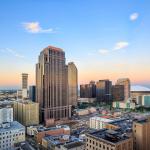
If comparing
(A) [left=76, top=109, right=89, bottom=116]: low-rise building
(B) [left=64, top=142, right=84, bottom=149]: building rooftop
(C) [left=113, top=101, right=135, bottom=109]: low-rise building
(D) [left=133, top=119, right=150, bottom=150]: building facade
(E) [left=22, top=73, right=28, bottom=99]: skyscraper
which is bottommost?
(A) [left=76, top=109, right=89, bottom=116]: low-rise building

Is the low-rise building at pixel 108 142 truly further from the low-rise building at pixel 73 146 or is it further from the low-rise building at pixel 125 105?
the low-rise building at pixel 125 105

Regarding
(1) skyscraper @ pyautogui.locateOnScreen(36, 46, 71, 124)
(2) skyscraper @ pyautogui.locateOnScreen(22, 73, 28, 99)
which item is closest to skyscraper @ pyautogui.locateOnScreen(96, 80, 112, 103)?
(2) skyscraper @ pyautogui.locateOnScreen(22, 73, 28, 99)

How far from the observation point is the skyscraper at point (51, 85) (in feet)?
125

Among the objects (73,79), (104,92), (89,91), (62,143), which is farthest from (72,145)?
(89,91)

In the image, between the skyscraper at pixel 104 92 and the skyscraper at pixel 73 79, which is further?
the skyscraper at pixel 104 92

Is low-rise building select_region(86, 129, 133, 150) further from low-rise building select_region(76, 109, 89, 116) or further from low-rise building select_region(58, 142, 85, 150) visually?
low-rise building select_region(76, 109, 89, 116)

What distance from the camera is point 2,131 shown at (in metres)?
21.8

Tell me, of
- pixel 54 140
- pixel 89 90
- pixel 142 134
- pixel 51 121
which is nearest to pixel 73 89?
pixel 89 90

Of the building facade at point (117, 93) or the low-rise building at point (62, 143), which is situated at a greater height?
the building facade at point (117, 93)

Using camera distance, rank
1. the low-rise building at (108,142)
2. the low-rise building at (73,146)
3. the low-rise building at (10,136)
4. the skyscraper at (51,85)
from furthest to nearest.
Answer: the skyscraper at (51,85)
the low-rise building at (10,136)
the low-rise building at (73,146)
the low-rise building at (108,142)

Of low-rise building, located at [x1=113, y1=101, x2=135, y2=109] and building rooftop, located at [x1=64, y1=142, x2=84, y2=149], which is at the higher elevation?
building rooftop, located at [x1=64, y1=142, x2=84, y2=149]

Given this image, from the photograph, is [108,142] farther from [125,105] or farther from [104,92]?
[104,92]

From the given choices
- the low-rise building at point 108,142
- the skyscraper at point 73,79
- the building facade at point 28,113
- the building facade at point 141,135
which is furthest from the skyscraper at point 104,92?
the low-rise building at point 108,142

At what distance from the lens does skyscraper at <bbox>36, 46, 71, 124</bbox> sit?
3819 cm
